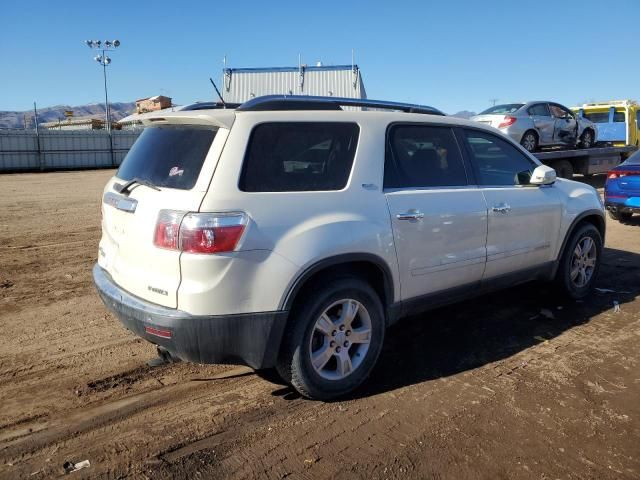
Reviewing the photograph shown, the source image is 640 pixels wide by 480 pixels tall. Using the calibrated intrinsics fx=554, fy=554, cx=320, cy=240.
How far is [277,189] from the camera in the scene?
10.8 ft

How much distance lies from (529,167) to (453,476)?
3.21 m

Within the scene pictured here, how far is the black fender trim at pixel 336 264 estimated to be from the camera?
3.26m

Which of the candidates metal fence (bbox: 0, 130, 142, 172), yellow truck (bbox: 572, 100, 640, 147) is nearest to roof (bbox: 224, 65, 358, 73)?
yellow truck (bbox: 572, 100, 640, 147)

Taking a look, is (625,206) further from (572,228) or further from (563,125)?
(572,228)

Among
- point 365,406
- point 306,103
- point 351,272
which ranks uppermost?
point 306,103

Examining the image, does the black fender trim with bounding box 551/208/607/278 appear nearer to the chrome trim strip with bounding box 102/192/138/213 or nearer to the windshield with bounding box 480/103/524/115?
the chrome trim strip with bounding box 102/192/138/213

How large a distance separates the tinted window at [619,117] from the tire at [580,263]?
16.3 metres

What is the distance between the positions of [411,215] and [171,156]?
5.40 feet

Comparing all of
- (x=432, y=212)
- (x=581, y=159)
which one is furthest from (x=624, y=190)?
(x=432, y=212)

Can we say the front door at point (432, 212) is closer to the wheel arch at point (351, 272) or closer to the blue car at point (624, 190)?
the wheel arch at point (351, 272)

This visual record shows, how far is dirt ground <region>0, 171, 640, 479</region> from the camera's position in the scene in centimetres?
298

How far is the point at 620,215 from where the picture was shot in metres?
10.5

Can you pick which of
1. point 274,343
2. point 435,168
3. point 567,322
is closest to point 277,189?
point 274,343

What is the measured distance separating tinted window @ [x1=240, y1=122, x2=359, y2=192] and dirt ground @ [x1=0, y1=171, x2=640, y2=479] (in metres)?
1.44
